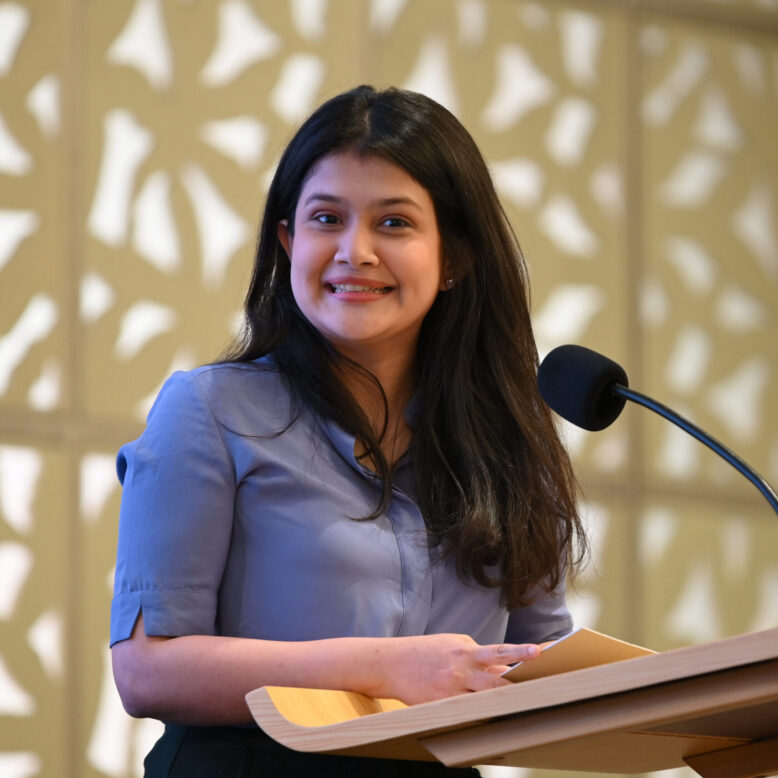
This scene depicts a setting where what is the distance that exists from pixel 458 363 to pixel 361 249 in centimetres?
30

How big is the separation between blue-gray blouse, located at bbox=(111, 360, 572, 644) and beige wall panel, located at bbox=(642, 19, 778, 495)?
10.1 ft

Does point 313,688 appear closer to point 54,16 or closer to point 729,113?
point 54,16

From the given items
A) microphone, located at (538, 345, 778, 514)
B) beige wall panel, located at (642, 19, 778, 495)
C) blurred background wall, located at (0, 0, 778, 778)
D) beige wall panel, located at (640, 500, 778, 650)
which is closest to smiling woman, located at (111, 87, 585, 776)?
microphone, located at (538, 345, 778, 514)

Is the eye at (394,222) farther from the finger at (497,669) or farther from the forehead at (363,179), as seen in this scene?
the finger at (497,669)

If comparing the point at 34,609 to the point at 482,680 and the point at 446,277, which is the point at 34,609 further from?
the point at 482,680

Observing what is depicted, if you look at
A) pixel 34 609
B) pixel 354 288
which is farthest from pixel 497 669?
pixel 34 609

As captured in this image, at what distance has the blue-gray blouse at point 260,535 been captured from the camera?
6.23 feet

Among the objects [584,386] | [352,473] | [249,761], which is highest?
[584,386]

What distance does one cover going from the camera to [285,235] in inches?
92.1

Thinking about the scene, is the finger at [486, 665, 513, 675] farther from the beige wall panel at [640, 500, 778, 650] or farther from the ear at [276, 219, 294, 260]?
the beige wall panel at [640, 500, 778, 650]

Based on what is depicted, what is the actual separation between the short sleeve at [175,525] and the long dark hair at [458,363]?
0.75 ft

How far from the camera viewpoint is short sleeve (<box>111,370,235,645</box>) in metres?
1.87

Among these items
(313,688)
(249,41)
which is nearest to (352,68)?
(249,41)

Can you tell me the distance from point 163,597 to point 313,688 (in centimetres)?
29
